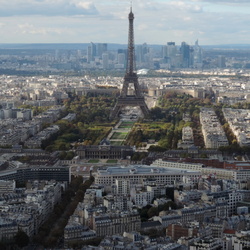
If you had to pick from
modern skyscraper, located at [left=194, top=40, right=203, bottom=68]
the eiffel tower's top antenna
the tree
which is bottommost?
modern skyscraper, located at [left=194, top=40, right=203, bottom=68]

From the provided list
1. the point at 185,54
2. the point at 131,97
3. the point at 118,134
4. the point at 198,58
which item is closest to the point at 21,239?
the point at 118,134

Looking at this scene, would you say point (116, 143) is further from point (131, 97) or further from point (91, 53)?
point (91, 53)

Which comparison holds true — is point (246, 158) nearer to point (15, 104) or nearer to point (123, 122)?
point (123, 122)

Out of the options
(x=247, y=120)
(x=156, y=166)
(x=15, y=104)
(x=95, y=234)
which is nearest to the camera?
(x=95, y=234)

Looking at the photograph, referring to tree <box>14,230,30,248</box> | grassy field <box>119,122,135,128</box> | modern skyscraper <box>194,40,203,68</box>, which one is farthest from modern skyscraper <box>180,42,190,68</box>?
tree <box>14,230,30,248</box>

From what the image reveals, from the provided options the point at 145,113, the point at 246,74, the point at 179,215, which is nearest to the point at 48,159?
the point at 179,215

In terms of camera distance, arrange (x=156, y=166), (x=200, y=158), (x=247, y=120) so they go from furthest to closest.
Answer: (x=247, y=120)
(x=200, y=158)
(x=156, y=166)

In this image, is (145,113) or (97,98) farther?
(97,98)

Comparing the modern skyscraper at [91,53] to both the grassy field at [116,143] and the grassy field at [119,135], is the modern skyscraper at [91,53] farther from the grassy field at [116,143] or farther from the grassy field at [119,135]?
the grassy field at [116,143]

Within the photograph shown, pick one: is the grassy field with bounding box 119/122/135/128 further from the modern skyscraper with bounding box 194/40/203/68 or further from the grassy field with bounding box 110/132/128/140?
the modern skyscraper with bounding box 194/40/203/68
